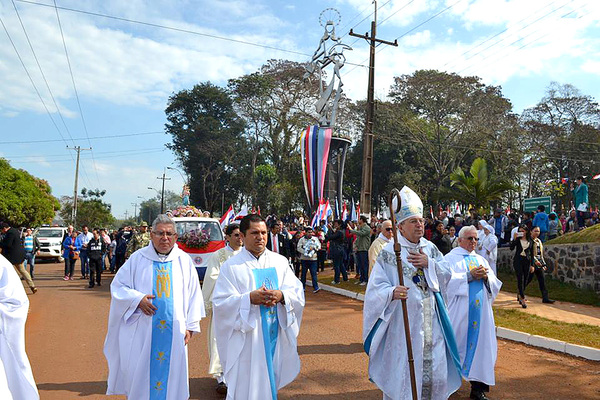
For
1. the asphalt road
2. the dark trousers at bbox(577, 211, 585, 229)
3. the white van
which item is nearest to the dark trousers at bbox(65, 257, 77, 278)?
the asphalt road

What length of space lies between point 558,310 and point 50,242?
22412 mm

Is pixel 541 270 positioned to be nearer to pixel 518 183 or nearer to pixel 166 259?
pixel 166 259

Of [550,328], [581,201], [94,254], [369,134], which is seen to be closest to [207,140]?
[369,134]

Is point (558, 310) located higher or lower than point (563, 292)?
lower

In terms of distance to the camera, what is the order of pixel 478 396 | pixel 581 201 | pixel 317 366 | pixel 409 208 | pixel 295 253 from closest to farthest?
pixel 409 208 → pixel 478 396 → pixel 317 366 → pixel 581 201 → pixel 295 253

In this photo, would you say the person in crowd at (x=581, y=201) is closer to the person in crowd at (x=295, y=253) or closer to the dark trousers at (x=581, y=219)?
the dark trousers at (x=581, y=219)

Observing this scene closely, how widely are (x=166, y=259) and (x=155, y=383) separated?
102 centimetres

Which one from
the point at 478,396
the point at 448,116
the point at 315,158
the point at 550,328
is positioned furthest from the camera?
the point at 448,116

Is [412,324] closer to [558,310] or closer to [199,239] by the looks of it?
[558,310]

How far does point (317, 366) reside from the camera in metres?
6.65

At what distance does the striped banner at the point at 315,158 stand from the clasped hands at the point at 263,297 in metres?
22.0

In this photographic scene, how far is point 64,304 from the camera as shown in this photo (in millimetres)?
11703

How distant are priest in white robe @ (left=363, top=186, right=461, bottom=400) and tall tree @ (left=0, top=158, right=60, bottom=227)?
3412 cm

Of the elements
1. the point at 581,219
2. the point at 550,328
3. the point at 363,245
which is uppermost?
the point at 581,219
